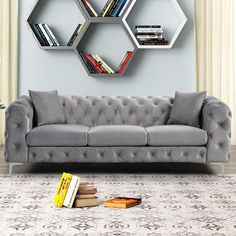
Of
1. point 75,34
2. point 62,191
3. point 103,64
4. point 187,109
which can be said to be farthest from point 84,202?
point 75,34

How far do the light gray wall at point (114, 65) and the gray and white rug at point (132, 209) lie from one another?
2.20 meters

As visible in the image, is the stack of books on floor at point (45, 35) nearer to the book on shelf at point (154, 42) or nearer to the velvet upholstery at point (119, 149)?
the book on shelf at point (154, 42)

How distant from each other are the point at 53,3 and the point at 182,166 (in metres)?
2.66

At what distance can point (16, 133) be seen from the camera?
525 centimetres

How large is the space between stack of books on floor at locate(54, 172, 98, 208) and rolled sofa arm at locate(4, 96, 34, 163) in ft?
4.39

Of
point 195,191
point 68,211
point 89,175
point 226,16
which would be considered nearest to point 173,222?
point 68,211

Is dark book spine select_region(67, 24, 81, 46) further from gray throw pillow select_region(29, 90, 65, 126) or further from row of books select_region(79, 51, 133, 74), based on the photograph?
gray throw pillow select_region(29, 90, 65, 126)

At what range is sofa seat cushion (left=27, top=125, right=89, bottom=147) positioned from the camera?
5.26 metres

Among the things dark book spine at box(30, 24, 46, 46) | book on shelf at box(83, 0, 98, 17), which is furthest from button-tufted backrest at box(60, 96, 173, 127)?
book on shelf at box(83, 0, 98, 17)

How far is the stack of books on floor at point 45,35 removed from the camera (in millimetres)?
6926

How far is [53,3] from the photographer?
706 cm

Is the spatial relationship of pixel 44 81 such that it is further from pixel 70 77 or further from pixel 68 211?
pixel 68 211

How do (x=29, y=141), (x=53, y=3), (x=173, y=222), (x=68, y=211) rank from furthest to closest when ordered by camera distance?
(x=53, y=3) → (x=29, y=141) → (x=68, y=211) → (x=173, y=222)

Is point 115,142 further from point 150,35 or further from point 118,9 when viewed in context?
point 118,9
